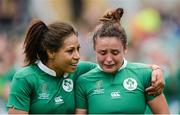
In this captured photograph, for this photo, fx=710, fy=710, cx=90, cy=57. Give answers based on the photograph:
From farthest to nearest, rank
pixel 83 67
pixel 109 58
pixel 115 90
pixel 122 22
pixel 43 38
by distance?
pixel 122 22 < pixel 83 67 < pixel 43 38 < pixel 115 90 < pixel 109 58

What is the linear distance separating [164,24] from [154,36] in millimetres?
493

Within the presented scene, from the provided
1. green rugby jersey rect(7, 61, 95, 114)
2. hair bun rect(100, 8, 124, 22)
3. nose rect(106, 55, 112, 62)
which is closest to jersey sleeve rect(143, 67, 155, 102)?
nose rect(106, 55, 112, 62)

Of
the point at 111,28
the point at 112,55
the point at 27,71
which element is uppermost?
the point at 111,28

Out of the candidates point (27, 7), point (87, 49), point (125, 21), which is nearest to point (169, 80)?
point (87, 49)

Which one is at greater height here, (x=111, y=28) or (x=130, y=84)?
(x=111, y=28)

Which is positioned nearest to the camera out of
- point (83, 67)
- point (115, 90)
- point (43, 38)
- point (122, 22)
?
point (115, 90)

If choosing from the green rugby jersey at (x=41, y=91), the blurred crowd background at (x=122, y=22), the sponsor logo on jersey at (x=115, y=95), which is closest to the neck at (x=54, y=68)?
the green rugby jersey at (x=41, y=91)

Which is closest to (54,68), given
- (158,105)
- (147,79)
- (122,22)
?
(147,79)

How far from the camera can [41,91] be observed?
5789 millimetres

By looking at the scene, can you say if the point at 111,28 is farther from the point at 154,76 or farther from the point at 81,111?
the point at 81,111

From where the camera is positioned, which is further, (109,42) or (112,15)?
(112,15)

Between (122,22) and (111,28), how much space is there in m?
6.35

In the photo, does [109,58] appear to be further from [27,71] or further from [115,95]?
[27,71]

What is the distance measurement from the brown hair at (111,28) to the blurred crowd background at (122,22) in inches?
167
